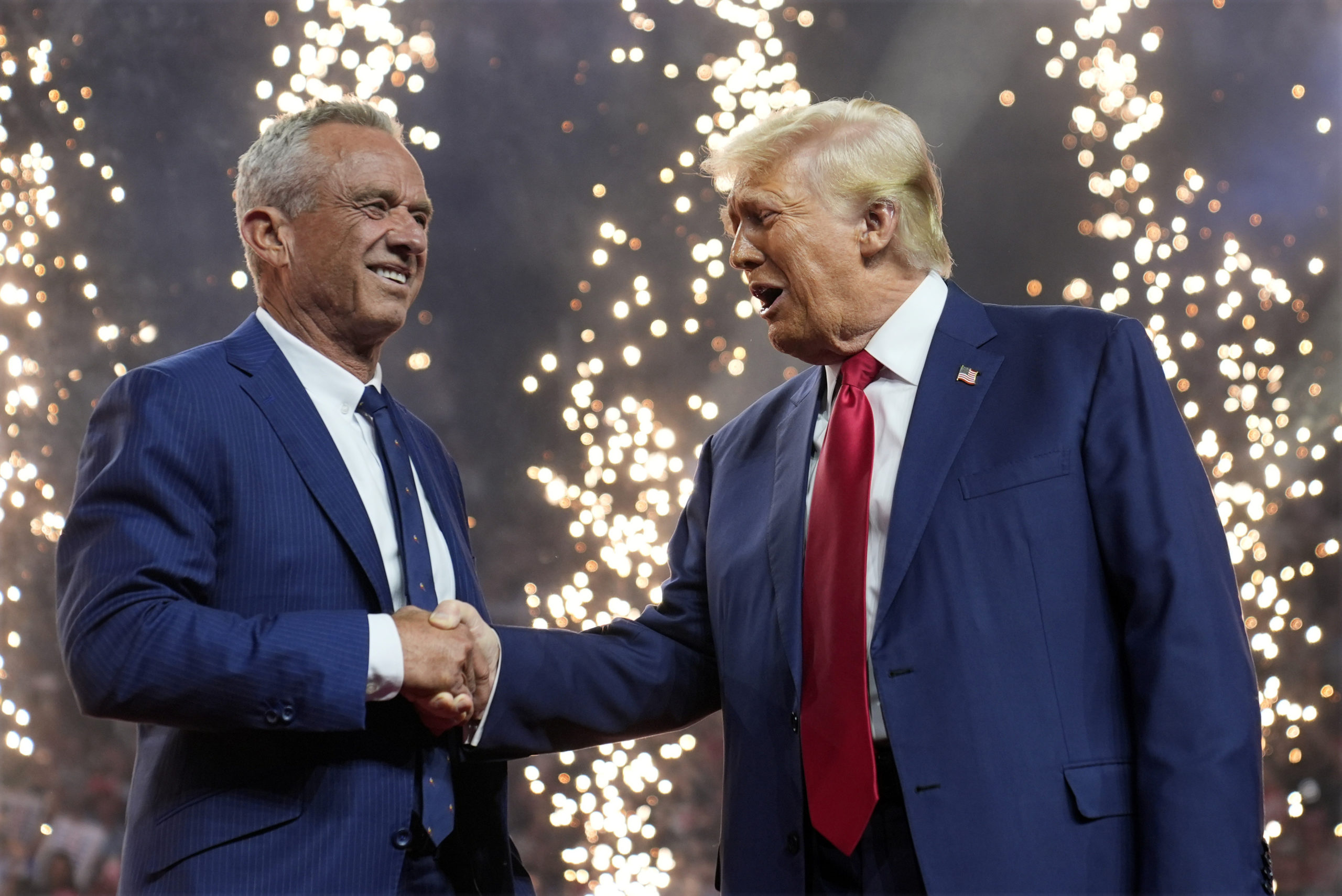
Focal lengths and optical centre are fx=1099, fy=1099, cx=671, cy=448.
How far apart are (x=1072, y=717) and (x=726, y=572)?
0.65 metres

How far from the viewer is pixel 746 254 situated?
6.70 ft

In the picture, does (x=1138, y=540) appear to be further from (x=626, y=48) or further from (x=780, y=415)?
(x=626, y=48)

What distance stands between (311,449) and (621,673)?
0.74m

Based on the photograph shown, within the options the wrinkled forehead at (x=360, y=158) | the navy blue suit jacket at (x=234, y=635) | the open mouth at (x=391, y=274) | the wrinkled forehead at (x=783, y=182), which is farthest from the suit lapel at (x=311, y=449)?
the wrinkled forehead at (x=783, y=182)

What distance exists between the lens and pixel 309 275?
6.22 feet

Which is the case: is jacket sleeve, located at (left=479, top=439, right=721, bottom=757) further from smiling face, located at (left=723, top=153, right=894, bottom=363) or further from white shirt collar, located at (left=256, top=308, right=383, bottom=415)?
white shirt collar, located at (left=256, top=308, right=383, bottom=415)

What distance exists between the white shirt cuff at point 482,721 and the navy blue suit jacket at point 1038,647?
2 centimetres

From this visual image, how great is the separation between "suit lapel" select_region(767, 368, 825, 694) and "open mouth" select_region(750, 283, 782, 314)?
0.18 m

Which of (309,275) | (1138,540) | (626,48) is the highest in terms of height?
(626,48)

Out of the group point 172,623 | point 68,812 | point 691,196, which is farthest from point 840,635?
point 68,812

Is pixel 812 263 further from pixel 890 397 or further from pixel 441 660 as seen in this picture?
pixel 441 660

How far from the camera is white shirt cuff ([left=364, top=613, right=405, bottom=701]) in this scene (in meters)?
1.56

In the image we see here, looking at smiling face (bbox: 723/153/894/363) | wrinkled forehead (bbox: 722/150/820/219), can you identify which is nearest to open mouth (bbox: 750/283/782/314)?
smiling face (bbox: 723/153/894/363)

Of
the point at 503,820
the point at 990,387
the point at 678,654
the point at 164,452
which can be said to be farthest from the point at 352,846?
the point at 990,387
